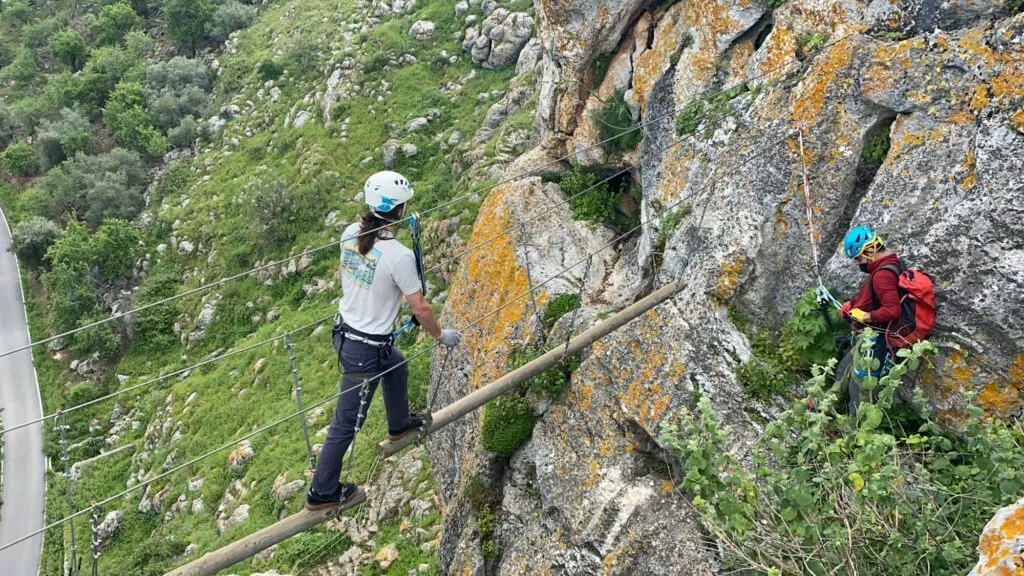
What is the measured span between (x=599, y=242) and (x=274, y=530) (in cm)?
698

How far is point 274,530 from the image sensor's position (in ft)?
18.2

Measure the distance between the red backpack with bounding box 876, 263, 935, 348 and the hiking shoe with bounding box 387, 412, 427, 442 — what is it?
4.72 metres

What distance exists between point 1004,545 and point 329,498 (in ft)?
16.7

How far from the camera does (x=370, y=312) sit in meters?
5.43

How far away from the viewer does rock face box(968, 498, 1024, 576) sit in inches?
115

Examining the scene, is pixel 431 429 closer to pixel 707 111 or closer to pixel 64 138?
pixel 707 111

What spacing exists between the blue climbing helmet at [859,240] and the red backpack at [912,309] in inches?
10.5

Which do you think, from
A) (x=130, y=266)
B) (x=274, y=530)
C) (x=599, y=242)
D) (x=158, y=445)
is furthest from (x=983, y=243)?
(x=130, y=266)

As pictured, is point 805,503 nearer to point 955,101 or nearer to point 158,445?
point 955,101

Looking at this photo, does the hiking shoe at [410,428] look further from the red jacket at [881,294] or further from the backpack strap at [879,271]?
the backpack strap at [879,271]

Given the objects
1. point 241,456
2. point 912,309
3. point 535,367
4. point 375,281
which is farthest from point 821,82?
point 241,456

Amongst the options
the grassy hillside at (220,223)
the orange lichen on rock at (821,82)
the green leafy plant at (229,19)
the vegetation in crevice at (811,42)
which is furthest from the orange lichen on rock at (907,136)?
the green leafy plant at (229,19)

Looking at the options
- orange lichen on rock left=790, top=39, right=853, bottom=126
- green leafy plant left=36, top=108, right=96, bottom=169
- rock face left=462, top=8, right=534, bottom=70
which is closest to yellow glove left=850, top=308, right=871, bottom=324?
orange lichen on rock left=790, top=39, right=853, bottom=126

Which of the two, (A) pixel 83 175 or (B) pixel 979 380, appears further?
(A) pixel 83 175
